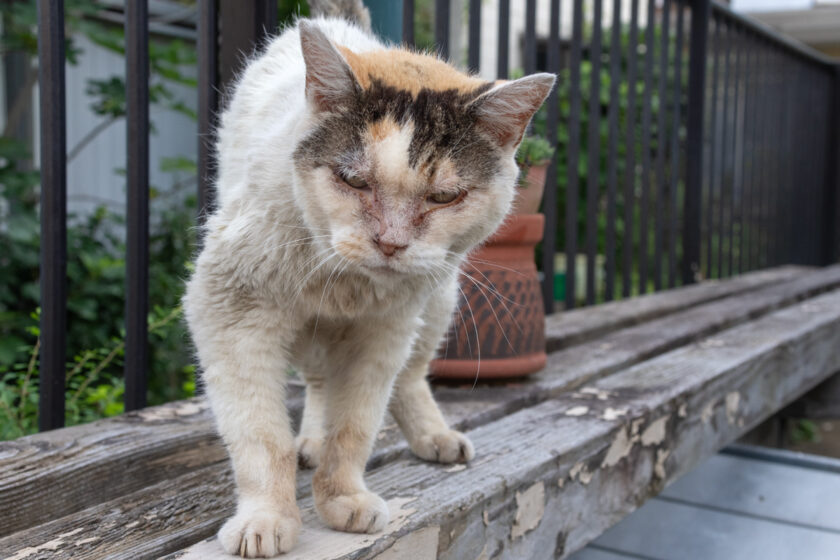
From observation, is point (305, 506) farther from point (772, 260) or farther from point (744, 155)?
point (772, 260)

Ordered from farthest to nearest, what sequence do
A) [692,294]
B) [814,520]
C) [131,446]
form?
[692,294] < [814,520] < [131,446]

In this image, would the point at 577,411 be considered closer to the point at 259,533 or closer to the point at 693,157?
the point at 259,533

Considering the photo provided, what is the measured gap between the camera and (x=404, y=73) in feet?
4.38

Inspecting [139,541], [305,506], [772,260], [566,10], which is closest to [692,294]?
[772,260]

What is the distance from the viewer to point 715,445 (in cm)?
212

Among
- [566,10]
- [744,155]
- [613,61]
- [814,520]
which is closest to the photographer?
[814,520]

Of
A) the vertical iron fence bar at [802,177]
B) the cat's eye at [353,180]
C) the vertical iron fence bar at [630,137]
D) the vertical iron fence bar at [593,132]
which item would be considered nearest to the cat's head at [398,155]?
the cat's eye at [353,180]

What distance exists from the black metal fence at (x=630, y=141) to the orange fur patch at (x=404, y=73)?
0.62 metres

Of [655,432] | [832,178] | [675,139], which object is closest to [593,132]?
[675,139]

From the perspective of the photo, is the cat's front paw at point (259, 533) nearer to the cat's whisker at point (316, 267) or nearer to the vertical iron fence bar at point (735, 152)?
the cat's whisker at point (316, 267)

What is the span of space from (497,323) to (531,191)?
370 mm

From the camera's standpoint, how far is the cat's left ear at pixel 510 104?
1.27 meters

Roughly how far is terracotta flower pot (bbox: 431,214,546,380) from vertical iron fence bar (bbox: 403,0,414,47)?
645mm

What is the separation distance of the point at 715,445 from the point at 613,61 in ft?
6.04
